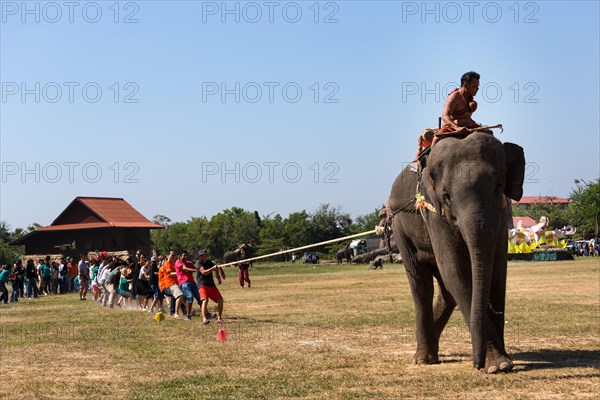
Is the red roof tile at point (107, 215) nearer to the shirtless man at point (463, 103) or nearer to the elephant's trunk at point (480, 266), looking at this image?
the shirtless man at point (463, 103)

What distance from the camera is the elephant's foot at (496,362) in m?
11.5

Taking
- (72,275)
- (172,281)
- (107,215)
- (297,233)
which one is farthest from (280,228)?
(172,281)

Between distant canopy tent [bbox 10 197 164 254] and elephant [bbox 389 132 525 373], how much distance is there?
76.1 m

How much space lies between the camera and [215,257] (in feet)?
382

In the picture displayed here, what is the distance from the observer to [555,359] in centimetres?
1305

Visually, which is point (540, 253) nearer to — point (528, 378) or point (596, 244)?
point (596, 244)

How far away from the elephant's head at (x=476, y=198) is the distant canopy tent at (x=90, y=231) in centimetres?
7655

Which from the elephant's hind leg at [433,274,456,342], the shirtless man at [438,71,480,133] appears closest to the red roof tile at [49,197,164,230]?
the elephant's hind leg at [433,274,456,342]

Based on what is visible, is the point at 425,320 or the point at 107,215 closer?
the point at 425,320

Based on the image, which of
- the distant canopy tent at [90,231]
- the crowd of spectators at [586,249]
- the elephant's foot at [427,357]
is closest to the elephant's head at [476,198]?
the elephant's foot at [427,357]

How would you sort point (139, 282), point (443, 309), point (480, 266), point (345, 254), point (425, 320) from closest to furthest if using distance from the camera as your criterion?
point (480, 266), point (425, 320), point (443, 309), point (139, 282), point (345, 254)

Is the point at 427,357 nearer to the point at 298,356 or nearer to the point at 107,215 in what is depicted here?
the point at 298,356

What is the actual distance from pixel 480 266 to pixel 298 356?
4.59m

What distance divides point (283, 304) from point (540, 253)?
4319cm
